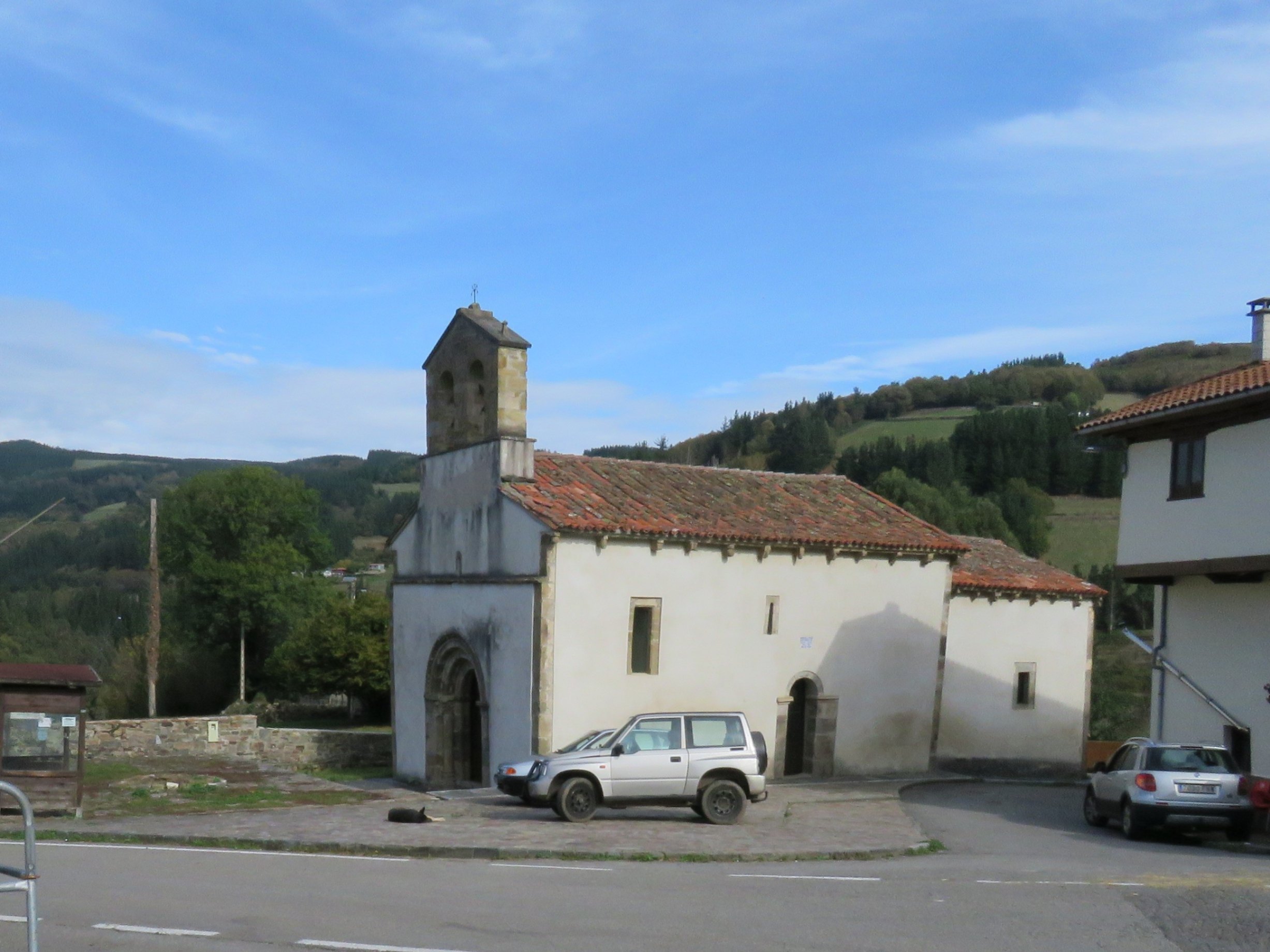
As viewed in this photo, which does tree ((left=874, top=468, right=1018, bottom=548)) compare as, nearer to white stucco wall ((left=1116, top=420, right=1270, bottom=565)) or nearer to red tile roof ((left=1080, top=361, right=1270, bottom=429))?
red tile roof ((left=1080, top=361, right=1270, bottom=429))

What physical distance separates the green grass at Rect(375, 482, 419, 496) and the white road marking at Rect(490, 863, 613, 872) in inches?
4485

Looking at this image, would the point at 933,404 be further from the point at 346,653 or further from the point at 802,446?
the point at 346,653

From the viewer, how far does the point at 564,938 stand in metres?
9.73

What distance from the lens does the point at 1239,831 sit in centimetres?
1747

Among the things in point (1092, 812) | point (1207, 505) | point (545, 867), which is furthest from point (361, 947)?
point (1207, 505)

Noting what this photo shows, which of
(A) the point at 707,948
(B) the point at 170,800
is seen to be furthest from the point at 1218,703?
(B) the point at 170,800

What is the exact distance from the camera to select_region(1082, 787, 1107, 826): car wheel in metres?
19.4

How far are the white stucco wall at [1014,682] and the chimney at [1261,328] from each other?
9.61 meters

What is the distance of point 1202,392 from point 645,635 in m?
11.4

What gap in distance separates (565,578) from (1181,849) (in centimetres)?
1202

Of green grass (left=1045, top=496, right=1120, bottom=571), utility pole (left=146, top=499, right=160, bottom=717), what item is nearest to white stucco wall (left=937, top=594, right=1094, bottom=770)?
utility pole (left=146, top=499, right=160, bottom=717)

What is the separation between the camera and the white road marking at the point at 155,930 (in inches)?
390

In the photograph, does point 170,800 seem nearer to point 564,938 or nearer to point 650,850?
point 650,850

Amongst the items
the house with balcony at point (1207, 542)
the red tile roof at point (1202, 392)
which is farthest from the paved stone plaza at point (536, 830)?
the red tile roof at point (1202, 392)
